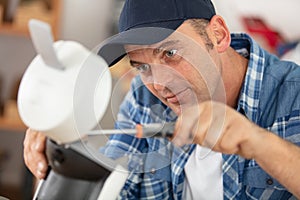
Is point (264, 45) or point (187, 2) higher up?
point (187, 2)

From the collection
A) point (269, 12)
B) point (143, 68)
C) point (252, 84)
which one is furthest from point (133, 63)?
point (269, 12)

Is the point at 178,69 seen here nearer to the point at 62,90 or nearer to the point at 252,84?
the point at 62,90

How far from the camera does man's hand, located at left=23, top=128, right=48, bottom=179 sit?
2.77 ft

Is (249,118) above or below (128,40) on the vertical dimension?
below

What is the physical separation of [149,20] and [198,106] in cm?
26

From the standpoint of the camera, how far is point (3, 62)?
2740mm

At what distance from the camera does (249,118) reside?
1053mm

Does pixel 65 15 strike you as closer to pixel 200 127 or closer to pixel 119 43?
pixel 119 43

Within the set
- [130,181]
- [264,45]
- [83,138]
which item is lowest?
[264,45]

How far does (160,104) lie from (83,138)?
0.33 m

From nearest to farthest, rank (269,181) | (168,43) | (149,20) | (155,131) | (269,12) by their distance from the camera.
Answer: (155,131) < (168,43) < (149,20) < (269,181) < (269,12)

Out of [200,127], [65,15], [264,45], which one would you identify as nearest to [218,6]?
[264,45]

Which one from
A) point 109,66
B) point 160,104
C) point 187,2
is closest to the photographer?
point 109,66

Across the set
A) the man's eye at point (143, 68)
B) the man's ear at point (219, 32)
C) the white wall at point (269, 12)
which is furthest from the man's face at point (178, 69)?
the white wall at point (269, 12)
